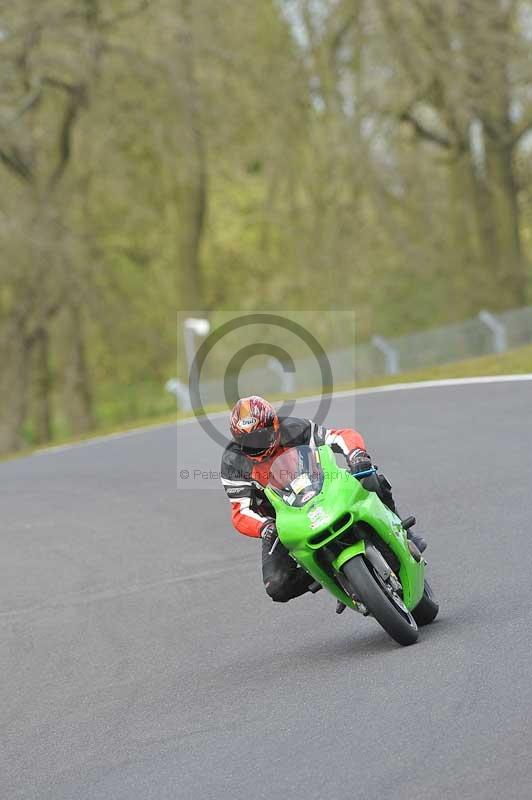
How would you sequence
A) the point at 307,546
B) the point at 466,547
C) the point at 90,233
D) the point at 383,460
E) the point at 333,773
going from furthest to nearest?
the point at 90,233 → the point at 383,460 → the point at 466,547 → the point at 307,546 → the point at 333,773

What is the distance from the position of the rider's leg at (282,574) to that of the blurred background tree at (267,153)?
22560 millimetres

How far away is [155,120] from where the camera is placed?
1385 inches

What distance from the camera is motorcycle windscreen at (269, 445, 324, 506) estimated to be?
793 cm

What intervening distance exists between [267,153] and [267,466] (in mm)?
27519

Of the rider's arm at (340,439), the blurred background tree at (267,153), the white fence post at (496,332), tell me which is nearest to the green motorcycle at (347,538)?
the rider's arm at (340,439)

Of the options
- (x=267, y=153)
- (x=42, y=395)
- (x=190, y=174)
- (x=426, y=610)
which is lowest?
(x=42, y=395)

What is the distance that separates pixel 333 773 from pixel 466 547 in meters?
4.86

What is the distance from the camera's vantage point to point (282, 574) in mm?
8406

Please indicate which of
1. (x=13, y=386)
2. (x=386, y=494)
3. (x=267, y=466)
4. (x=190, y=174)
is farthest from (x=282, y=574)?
(x=190, y=174)

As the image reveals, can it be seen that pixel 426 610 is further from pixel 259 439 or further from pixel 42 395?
pixel 42 395

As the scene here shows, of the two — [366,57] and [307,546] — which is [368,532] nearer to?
[307,546]

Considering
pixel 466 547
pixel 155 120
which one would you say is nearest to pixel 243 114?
pixel 155 120

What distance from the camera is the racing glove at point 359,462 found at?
26.9ft

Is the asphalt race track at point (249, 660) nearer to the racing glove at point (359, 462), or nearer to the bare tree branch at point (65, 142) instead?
the racing glove at point (359, 462)
